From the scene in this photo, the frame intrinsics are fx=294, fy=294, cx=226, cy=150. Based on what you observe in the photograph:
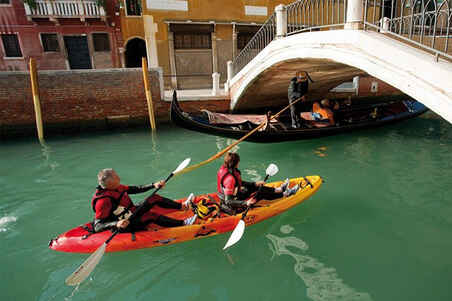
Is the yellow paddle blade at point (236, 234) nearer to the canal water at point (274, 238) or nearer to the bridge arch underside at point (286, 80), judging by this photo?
the canal water at point (274, 238)

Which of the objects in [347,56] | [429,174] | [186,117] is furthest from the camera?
[186,117]

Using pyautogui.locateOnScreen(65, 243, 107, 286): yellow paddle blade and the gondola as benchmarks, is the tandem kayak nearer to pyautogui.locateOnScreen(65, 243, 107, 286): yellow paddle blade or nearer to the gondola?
pyautogui.locateOnScreen(65, 243, 107, 286): yellow paddle blade

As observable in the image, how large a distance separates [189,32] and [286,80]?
4866mm

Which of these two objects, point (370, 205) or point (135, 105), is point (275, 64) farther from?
point (135, 105)

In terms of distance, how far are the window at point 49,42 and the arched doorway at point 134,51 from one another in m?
2.50

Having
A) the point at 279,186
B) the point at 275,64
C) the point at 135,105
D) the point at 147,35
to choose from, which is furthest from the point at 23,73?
the point at 279,186

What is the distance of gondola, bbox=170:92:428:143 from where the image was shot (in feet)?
18.5

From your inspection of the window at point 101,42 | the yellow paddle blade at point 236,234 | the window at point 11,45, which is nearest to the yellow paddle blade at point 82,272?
the yellow paddle blade at point 236,234

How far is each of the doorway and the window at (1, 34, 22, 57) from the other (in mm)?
1653

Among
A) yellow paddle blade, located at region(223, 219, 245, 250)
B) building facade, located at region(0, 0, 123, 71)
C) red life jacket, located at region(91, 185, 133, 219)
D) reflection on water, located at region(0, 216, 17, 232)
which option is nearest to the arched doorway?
building facade, located at region(0, 0, 123, 71)

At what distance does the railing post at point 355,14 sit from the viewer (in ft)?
11.6

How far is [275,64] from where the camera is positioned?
230 inches

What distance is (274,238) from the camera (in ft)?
10.3

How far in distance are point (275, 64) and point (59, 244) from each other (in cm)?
475
